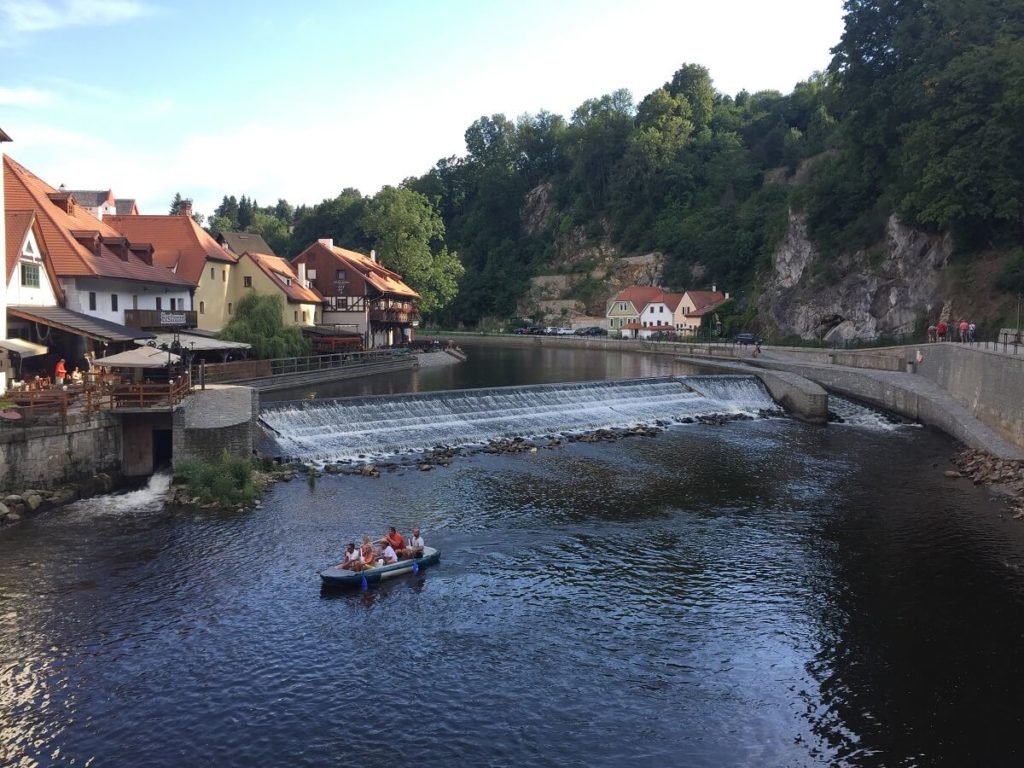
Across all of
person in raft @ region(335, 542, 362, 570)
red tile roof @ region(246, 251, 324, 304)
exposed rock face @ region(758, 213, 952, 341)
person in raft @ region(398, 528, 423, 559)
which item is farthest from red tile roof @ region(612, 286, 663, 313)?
person in raft @ region(335, 542, 362, 570)

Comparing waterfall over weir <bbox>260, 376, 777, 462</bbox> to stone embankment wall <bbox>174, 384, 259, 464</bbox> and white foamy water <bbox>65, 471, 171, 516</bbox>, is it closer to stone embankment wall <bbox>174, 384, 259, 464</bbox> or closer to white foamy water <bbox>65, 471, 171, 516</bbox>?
stone embankment wall <bbox>174, 384, 259, 464</bbox>

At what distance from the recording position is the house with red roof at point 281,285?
58.6 m

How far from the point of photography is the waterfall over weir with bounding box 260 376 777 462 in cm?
3341

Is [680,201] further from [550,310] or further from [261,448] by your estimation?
[261,448]

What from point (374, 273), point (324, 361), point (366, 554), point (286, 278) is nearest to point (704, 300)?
point (374, 273)

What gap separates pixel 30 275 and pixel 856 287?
207ft

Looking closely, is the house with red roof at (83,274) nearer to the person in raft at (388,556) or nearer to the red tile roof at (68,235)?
the red tile roof at (68,235)

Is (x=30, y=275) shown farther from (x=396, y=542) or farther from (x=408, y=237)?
(x=408, y=237)

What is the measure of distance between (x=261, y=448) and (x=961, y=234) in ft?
175

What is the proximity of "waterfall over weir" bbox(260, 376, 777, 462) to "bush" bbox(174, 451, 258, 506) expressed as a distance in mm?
4441

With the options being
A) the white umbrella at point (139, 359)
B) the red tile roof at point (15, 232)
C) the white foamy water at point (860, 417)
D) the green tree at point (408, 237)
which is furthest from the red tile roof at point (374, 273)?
the white foamy water at point (860, 417)

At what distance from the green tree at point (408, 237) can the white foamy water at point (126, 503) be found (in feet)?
205

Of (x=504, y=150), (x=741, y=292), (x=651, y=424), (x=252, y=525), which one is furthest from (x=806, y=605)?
(x=504, y=150)

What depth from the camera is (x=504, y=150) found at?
474 ft
